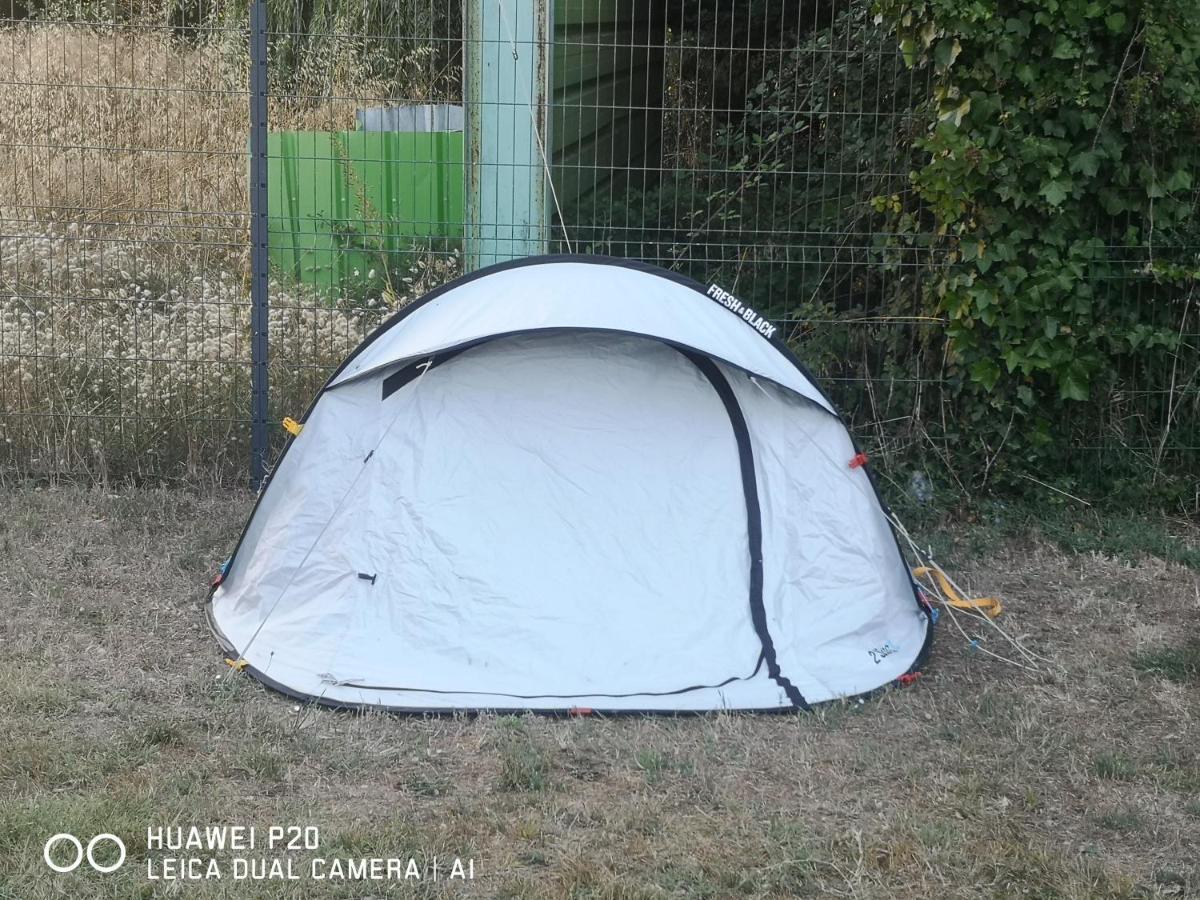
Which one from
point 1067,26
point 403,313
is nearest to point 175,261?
point 403,313

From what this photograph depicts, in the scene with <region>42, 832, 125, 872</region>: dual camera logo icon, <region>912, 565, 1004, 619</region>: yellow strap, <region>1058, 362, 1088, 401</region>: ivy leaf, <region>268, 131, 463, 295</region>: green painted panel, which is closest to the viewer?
<region>42, 832, 125, 872</region>: dual camera logo icon

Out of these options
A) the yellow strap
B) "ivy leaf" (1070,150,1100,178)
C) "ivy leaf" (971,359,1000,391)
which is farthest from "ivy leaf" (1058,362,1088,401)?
the yellow strap

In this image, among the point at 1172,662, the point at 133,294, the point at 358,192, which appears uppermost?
the point at 358,192

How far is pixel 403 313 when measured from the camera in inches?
180

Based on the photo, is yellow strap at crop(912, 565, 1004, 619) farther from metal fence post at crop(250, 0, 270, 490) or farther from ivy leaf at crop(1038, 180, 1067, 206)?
metal fence post at crop(250, 0, 270, 490)

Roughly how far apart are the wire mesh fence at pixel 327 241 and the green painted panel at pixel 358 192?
0.06m

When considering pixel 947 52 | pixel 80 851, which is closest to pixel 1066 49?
pixel 947 52

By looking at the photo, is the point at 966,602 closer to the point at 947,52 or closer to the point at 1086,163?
the point at 1086,163

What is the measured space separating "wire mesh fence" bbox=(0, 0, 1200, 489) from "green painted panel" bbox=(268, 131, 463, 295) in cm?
6

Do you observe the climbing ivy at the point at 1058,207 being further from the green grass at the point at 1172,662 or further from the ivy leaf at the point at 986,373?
the green grass at the point at 1172,662

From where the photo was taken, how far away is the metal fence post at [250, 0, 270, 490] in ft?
18.6

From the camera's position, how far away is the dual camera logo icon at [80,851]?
9.93ft

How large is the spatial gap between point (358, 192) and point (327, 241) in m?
0.39

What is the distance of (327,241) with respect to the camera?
23.5 feet
